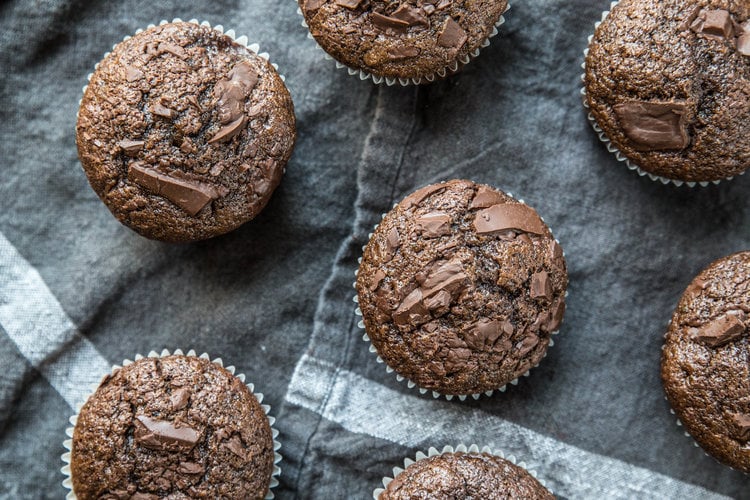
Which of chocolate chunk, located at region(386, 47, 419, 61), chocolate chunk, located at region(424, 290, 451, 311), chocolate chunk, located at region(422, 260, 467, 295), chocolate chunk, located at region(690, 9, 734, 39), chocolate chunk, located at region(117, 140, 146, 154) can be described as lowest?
chocolate chunk, located at region(424, 290, 451, 311)

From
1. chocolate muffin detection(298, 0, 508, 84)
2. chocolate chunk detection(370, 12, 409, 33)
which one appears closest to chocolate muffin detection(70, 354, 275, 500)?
chocolate muffin detection(298, 0, 508, 84)

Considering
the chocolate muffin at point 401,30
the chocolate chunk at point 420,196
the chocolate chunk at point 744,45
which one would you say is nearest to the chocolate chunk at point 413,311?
the chocolate chunk at point 420,196

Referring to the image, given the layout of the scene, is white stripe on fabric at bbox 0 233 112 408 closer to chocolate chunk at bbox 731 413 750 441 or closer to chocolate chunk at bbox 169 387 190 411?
chocolate chunk at bbox 169 387 190 411

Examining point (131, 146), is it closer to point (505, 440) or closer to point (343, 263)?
point (343, 263)

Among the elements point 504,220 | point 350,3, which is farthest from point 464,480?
point 350,3

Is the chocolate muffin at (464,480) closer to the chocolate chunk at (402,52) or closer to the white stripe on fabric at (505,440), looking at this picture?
the white stripe on fabric at (505,440)

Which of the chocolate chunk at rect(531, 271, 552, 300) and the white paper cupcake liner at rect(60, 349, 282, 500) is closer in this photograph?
the chocolate chunk at rect(531, 271, 552, 300)

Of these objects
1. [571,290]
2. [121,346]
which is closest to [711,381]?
[571,290]
